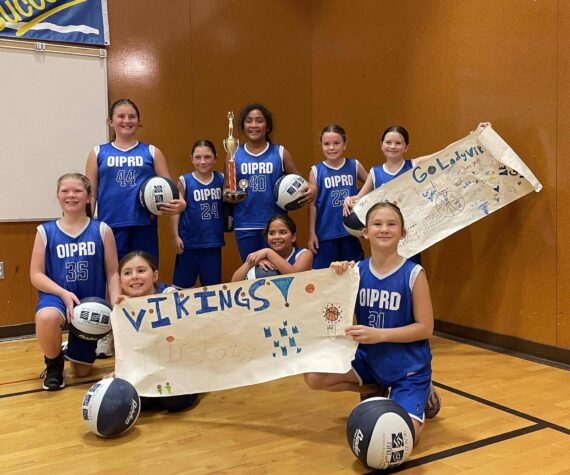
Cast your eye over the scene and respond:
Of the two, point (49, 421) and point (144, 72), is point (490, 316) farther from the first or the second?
point (144, 72)

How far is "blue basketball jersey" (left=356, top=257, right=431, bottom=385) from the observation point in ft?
8.87

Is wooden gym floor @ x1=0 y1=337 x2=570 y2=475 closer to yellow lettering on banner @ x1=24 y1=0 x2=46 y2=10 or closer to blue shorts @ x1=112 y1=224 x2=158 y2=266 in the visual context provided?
blue shorts @ x1=112 y1=224 x2=158 y2=266

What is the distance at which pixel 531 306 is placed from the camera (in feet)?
13.7

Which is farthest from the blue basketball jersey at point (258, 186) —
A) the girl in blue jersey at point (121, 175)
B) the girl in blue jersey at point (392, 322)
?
the girl in blue jersey at point (392, 322)

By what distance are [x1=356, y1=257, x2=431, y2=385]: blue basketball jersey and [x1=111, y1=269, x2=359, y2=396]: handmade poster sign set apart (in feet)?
0.42

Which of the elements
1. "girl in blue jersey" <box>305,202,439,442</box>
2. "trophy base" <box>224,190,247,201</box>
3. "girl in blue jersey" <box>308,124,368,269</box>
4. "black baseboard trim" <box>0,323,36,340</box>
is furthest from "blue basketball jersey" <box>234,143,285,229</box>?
"black baseboard trim" <box>0,323,36,340</box>

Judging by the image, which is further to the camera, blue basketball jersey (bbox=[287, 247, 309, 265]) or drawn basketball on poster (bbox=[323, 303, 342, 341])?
blue basketball jersey (bbox=[287, 247, 309, 265])

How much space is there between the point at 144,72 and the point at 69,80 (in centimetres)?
70

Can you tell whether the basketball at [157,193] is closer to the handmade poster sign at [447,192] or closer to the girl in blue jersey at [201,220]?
the girl in blue jersey at [201,220]

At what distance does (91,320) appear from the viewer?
3348mm

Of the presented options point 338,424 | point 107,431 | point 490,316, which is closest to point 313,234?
point 490,316

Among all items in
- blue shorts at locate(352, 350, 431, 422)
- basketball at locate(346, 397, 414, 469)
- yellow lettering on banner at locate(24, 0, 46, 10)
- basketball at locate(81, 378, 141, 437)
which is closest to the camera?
basketball at locate(346, 397, 414, 469)

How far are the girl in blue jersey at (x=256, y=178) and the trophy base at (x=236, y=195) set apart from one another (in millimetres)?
53

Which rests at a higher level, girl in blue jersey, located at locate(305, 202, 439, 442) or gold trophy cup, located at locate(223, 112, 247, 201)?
gold trophy cup, located at locate(223, 112, 247, 201)
